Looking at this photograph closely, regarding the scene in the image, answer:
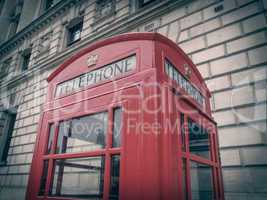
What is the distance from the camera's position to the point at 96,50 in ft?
7.67

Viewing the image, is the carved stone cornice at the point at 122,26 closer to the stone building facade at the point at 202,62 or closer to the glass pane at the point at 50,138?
the stone building facade at the point at 202,62

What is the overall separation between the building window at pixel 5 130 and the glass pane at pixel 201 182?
29.0ft

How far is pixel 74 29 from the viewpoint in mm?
9219

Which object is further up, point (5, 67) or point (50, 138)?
point (5, 67)

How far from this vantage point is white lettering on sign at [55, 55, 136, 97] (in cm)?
196

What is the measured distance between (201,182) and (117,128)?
2134 mm

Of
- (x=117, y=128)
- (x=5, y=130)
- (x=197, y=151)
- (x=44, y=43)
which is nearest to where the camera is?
(x=117, y=128)

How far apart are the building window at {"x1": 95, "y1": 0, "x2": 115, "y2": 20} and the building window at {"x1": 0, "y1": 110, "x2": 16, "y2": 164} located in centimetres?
599

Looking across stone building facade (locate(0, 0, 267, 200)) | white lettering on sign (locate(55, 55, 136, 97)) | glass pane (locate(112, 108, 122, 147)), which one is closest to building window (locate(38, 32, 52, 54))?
stone building facade (locate(0, 0, 267, 200))

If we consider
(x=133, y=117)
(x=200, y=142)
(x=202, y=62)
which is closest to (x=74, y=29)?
(x=202, y=62)

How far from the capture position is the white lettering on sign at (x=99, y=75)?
6.42ft

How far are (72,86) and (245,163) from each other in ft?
9.16

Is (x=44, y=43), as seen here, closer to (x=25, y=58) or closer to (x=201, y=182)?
(x=25, y=58)

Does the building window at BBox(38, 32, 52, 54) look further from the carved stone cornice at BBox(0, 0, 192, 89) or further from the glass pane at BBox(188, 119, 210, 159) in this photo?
the glass pane at BBox(188, 119, 210, 159)
